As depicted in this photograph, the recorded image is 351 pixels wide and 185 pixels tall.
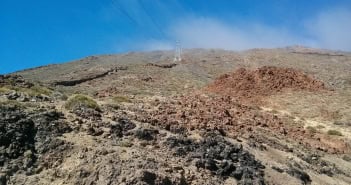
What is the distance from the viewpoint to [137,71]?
4619 centimetres

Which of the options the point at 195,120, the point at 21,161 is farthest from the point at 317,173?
the point at 21,161

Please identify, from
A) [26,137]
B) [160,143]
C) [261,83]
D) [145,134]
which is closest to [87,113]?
[145,134]

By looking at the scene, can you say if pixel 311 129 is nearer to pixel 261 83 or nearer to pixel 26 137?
pixel 261 83

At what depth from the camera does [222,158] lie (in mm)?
14414

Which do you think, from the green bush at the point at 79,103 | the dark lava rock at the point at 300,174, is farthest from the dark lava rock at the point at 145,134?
the dark lava rock at the point at 300,174

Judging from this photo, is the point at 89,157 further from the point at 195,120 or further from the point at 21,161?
the point at 195,120

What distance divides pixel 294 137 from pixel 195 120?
23.3 ft

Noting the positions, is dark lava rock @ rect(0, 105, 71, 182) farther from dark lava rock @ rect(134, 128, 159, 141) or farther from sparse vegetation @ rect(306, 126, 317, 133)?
sparse vegetation @ rect(306, 126, 317, 133)

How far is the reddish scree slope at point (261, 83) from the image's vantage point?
3622cm

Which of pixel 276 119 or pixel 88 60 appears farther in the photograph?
pixel 88 60

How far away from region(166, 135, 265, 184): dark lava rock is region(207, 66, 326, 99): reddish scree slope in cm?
1926

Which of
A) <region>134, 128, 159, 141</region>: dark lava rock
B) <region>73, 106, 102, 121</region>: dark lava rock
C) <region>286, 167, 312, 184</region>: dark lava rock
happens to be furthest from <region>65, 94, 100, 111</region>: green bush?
<region>286, 167, 312, 184</region>: dark lava rock

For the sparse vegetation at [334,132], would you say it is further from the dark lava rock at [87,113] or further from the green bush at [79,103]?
the dark lava rock at [87,113]

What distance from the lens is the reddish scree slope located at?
3622 centimetres
